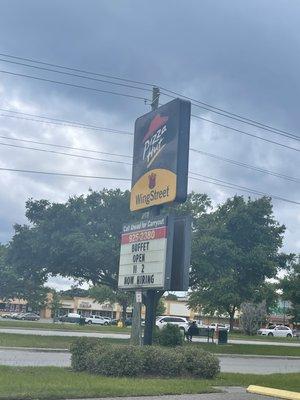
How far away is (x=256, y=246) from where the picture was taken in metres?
37.4

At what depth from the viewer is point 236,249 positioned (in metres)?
36.0

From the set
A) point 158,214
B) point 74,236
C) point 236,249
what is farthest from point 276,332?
point 158,214

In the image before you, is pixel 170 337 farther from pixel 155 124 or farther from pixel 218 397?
pixel 218 397

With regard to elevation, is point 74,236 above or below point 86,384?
above

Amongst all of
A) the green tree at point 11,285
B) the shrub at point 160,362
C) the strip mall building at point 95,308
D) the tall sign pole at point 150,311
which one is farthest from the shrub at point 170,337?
the strip mall building at point 95,308

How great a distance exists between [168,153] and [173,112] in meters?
1.16

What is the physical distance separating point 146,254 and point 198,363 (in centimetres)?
324

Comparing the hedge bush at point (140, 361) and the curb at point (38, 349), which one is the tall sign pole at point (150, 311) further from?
the curb at point (38, 349)

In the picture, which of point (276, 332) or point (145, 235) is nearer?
point (145, 235)

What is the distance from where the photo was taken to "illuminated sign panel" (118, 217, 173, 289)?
16219 mm

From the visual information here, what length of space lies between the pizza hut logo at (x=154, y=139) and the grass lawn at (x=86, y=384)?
6345 millimetres

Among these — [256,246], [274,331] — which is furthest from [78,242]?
[274,331]

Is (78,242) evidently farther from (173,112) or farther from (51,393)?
(51,393)

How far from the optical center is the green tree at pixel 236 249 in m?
34.8
